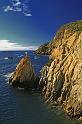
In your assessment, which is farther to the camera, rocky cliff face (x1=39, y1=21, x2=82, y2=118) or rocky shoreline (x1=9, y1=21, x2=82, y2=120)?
rocky shoreline (x1=9, y1=21, x2=82, y2=120)

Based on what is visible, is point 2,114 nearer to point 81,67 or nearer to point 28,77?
point 81,67

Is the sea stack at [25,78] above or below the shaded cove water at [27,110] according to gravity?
above

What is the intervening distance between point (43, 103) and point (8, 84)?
24997mm

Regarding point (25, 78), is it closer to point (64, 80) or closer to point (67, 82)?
point (64, 80)

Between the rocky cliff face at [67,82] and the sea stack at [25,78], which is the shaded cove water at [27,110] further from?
the sea stack at [25,78]

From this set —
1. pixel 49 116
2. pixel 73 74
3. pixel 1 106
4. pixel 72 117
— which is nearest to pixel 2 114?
pixel 1 106

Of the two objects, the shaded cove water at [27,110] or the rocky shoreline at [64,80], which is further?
the rocky shoreline at [64,80]

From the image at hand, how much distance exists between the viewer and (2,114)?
56.9m

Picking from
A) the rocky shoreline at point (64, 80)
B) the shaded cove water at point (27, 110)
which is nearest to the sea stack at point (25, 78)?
the rocky shoreline at point (64, 80)

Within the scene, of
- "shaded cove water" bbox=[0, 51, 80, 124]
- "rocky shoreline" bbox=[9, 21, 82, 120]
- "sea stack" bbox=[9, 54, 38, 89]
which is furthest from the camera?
"sea stack" bbox=[9, 54, 38, 89]

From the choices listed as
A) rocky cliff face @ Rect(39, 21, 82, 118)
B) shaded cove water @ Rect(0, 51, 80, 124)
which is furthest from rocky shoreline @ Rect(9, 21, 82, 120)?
shaded cove water @ Rect(0, 51, 80, 124)

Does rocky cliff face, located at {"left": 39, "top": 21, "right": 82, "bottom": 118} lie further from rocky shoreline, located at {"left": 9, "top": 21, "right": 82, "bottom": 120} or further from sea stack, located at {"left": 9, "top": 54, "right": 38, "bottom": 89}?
sea stack, located at {"left": 9, "top": 54, "right": 38, "bottom": 89}

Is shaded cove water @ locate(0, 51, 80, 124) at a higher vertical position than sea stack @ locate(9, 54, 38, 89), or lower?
lower

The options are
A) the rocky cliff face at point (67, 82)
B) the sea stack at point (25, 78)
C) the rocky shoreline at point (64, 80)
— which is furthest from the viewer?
the sea stack at point (25, 78)
